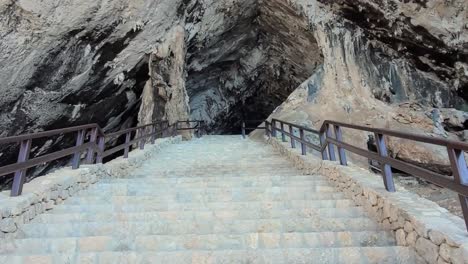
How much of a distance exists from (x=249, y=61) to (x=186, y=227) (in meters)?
18.3

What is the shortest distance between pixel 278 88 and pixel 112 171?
1736cm

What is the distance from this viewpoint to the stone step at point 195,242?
3.16 meters

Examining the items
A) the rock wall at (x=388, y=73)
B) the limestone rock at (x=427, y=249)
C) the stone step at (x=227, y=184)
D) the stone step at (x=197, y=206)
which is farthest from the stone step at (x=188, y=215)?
the rock wall at (x=388, y=73)

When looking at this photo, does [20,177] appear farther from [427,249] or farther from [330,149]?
[330,149]

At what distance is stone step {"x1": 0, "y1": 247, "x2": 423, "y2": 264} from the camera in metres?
2.86

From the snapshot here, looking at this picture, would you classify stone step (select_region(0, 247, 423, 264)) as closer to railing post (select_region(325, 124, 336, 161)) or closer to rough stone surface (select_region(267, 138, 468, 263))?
rough stone surface (select_region(267, 138, 468, 263))

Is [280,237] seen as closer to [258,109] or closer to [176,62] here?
[176,62]

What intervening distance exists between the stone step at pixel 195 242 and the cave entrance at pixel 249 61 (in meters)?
13.0

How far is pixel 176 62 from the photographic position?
14938 mm

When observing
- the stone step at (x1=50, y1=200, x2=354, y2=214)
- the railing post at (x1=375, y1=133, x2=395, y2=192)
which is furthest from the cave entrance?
the stone step at (x1=50, y1=200, x2=354, y2=214)

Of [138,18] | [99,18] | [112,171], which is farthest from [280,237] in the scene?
[138,18]

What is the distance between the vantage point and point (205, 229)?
358 cm

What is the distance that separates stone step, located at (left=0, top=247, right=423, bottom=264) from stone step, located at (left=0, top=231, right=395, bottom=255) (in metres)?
0.23

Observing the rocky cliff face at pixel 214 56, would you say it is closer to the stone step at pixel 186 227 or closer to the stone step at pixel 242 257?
the stone step at pixel 186 227
